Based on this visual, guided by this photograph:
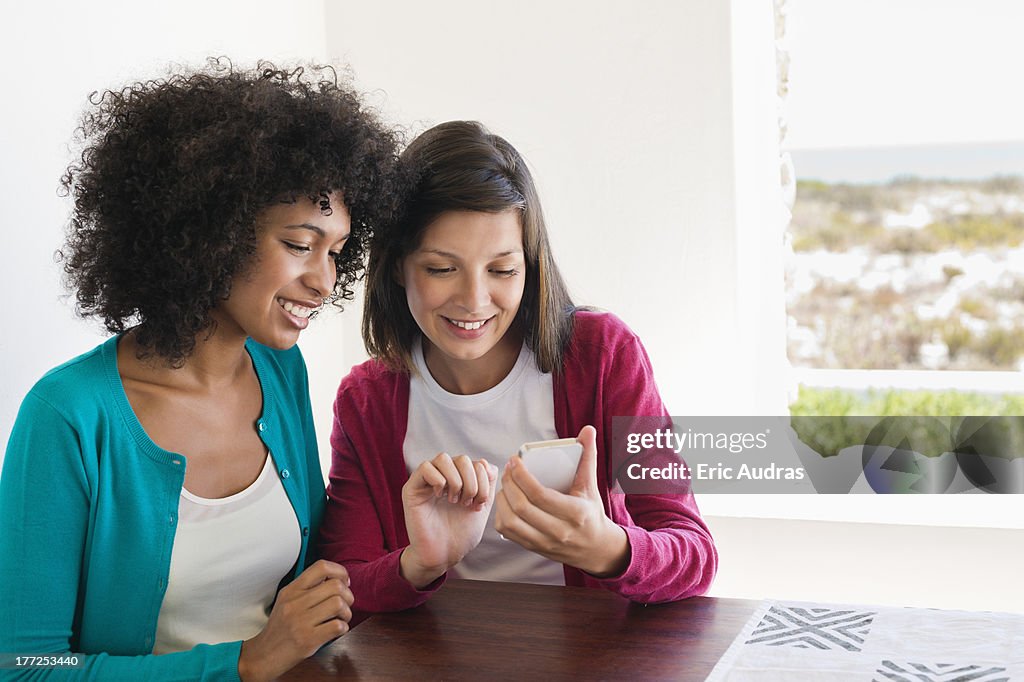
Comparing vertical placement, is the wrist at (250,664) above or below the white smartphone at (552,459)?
below

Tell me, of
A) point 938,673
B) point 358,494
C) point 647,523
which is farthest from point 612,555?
point 358,494

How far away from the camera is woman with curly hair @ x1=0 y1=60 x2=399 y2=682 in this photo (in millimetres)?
1409

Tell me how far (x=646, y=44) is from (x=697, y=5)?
17cm

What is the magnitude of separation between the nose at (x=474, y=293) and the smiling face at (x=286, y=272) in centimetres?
22

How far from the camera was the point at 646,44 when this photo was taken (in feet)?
9.34

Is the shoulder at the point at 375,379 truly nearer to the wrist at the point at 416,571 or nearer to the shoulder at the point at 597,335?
the shoulder at the point at 597,335

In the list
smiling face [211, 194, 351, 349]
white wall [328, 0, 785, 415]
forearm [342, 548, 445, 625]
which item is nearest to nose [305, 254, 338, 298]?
smiling face [211, 194, 351, 349]

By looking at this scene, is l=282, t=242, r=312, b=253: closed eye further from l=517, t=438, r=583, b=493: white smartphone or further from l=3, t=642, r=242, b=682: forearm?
l=3, t=642, r=242, b=682: forearm

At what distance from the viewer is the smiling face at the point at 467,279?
169cm

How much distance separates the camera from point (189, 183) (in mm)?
1463

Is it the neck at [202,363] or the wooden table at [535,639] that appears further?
the neck at [202,363]

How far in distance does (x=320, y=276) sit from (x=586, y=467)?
0.50 m

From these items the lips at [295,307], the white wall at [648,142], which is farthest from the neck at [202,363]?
the white wall at [648,142]

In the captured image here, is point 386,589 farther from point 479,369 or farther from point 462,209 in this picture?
point 462,209
